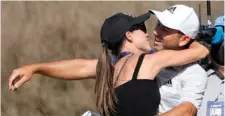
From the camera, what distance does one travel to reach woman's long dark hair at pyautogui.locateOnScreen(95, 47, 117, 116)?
228 cm

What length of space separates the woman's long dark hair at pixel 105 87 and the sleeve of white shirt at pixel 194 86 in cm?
25

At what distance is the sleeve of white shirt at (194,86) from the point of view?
2.26 metres

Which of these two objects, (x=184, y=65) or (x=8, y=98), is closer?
(x=184, y=65)

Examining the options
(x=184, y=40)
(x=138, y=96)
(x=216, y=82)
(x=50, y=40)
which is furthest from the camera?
(x=50, y=40)

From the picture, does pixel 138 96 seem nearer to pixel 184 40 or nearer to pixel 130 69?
pixel 130 69

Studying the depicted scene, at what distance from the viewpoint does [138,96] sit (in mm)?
2256

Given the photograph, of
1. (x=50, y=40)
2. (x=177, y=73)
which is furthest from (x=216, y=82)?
(x=50, y=40)

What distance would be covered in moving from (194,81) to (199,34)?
1.27 feet

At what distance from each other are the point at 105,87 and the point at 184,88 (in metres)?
0.28

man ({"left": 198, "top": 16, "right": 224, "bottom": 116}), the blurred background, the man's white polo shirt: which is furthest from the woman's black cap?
the blurred background

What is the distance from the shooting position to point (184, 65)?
2344 millimetres

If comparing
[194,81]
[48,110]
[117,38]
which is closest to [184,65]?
[194,81]

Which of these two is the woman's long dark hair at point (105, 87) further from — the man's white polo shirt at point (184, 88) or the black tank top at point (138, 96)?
the man's white polo shirt at point (184, 88)

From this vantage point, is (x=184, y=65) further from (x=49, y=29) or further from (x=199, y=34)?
(x=49, y=29)
